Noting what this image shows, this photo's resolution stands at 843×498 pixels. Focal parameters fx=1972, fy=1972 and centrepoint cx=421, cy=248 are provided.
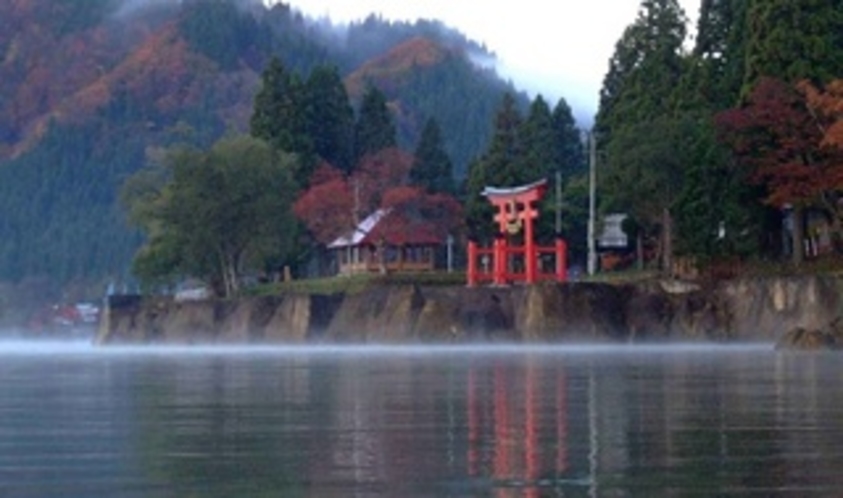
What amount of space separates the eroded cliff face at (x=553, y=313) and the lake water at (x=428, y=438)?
3102 cm

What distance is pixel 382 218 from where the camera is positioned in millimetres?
81938

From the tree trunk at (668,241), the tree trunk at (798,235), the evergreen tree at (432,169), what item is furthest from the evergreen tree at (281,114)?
the tree trunk at (798,235)

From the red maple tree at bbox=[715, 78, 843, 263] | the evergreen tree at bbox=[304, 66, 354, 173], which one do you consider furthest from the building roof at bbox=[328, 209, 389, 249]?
the red maple tree at bbox=[715, 78, 843, 263]

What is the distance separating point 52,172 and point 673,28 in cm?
11407

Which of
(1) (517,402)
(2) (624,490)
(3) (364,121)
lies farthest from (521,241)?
(2) (624,490)

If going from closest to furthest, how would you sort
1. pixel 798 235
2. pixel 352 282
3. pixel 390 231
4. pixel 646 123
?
pixel 798 235 < pixel 646 123 < pixel 352 282 < pixel 390 231

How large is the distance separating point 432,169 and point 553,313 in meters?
27.9

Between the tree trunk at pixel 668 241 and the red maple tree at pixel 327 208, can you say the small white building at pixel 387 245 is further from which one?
the tree trunk at pixel 668 241

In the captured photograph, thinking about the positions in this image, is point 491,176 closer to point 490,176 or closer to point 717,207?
Answer: point 490,176

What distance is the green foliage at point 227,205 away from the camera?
78.0 metres

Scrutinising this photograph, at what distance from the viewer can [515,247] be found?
72438 millimetres

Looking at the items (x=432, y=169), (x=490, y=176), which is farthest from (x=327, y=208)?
(x=432, y=169)

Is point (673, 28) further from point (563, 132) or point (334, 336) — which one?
point (334, 336)

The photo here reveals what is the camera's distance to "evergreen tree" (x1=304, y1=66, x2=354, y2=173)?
89062 mm
